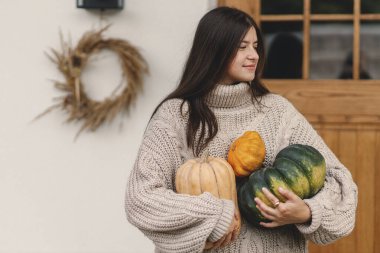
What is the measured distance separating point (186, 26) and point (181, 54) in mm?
161

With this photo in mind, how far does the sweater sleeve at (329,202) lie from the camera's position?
8.89ft

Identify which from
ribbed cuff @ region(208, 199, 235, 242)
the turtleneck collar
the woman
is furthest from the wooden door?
ribbed cuff @ region(208, 199, 235, 242)

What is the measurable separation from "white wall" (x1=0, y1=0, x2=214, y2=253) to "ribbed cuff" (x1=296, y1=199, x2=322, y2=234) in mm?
1898

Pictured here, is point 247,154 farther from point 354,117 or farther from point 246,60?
point 354,117

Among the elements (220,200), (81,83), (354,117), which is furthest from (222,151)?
(81,83)

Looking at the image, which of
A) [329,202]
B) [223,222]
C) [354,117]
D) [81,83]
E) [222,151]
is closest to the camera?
[223,222]

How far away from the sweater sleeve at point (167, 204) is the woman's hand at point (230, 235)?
34 millimetres

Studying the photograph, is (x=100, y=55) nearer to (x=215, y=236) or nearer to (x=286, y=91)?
(x=286, y=91)

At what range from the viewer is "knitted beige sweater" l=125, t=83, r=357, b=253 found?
8.73ft

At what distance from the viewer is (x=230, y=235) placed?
268cm

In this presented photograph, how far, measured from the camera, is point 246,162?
276 cm

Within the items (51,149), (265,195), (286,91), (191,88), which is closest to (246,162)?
(265,195)

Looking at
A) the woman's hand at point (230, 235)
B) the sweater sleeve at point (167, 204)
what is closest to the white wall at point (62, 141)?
the sweater sleeve at point (167, 204)

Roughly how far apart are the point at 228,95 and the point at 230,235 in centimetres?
56
